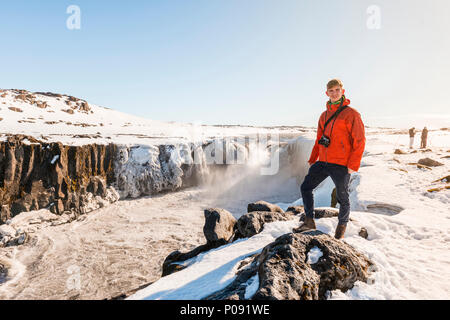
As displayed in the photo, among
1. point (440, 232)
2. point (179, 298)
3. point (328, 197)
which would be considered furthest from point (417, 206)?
point (179, 298)

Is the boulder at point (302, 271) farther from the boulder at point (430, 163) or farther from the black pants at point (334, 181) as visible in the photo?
the boulder at point (430, 163)

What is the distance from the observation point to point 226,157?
20.4 meters

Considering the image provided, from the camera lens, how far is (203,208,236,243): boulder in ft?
17.3

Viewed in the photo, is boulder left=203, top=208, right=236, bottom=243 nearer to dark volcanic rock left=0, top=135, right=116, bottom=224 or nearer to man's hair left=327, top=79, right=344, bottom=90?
man's hair left=327, top=79, right=344, bottom=90

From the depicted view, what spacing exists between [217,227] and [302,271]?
9.97 ft

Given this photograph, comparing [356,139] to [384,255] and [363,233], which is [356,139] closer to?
[384,255]

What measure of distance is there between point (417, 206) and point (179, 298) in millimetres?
7755

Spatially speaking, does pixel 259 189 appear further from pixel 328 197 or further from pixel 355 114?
pixel 355 114

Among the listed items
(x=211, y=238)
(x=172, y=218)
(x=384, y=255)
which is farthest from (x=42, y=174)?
(x=384, y=255)

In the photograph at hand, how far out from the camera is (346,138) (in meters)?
3.46

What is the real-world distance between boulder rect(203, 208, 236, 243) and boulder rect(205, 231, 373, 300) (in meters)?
2.32

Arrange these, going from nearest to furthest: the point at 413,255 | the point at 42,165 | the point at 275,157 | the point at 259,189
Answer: the point at 413,255 < the point at 42,165 < the point at 259,189 < the point at 275,157

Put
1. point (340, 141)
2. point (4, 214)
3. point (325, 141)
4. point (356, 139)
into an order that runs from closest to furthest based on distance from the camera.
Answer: point (356, 139)
point (340, 141)
point (325, 141)
point (4, 214)

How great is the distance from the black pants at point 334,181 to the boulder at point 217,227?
2195 mm
